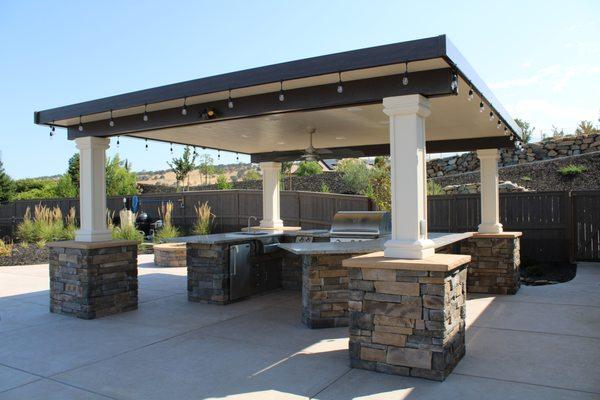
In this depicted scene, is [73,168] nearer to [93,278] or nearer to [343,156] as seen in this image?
[93,278]

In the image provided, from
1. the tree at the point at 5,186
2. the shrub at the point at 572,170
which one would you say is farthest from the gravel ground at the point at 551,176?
the tree at the point at 5,186

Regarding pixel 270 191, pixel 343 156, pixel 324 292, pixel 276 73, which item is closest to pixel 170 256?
pixel 270 191

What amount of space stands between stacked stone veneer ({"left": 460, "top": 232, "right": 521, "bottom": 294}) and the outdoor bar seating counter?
2cm

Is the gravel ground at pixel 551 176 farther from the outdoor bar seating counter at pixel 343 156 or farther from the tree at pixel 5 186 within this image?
the tree at pixel 5 186

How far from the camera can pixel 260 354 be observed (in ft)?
16.1

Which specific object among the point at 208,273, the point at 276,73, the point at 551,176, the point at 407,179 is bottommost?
the point at 208,273

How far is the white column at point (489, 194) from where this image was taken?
329 inches

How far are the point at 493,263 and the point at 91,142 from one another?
657 cm

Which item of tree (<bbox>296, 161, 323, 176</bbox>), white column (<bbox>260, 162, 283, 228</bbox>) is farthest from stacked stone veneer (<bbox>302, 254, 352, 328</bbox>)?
tree (<bbox>296, 161, 323, 176</bbox>)

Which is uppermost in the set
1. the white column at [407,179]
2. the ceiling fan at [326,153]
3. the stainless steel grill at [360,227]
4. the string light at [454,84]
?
the string light at [454,84]

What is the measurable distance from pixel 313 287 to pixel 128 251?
3.00 meters

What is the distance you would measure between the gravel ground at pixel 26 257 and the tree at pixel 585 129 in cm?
1808

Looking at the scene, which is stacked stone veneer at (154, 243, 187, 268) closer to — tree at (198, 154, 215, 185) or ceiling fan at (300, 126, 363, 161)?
ceiling fan at (300, 126, 363, 161)

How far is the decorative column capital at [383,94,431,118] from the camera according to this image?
4.66m
